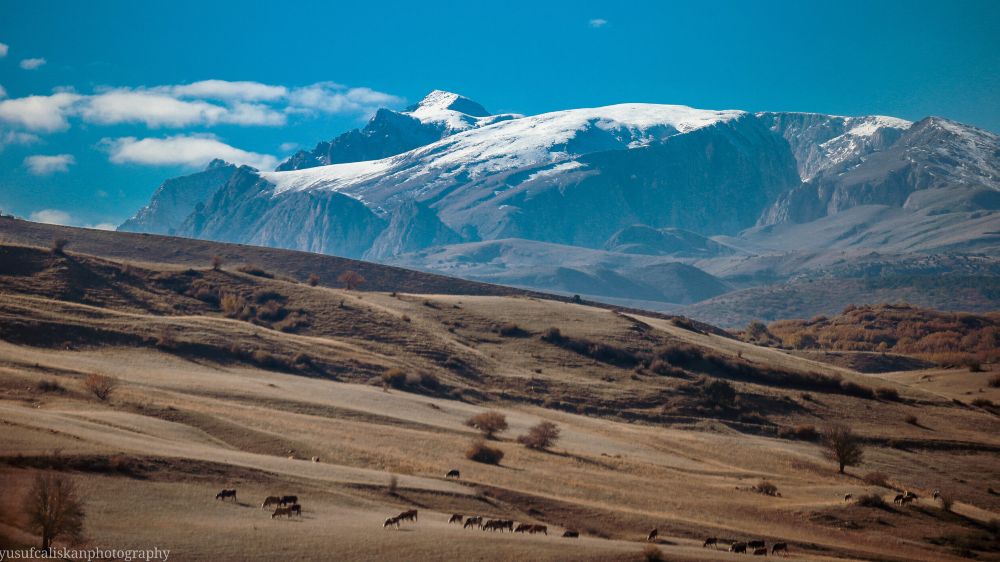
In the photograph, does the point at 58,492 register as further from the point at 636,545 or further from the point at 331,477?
the point at 636,545

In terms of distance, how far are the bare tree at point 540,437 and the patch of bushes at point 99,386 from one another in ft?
81.8

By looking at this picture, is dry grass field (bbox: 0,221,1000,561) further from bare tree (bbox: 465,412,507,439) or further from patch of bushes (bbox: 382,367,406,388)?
bare tree (bbox: 465,412,507,439)

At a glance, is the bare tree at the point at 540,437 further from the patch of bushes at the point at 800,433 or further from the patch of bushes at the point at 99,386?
the patch of bushes at the point at 800,433

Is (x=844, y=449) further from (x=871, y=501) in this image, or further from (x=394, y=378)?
(x=394, y=378)

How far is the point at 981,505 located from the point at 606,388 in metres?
35.7

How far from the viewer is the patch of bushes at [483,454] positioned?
174ft

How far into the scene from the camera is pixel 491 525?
124ft

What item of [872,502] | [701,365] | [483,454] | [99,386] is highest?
[701,365]

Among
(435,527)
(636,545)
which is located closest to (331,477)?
(435,527)

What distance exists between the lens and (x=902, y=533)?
47094 mm

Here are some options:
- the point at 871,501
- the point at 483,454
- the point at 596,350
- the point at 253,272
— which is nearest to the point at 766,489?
the point at 871,501

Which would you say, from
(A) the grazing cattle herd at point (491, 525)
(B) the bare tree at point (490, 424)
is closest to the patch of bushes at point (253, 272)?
(B) the bare tree at point (490, 424)

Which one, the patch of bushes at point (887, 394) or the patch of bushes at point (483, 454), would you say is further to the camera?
the patch of bushes at point (887, 394)

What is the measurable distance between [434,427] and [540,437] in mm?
7112
